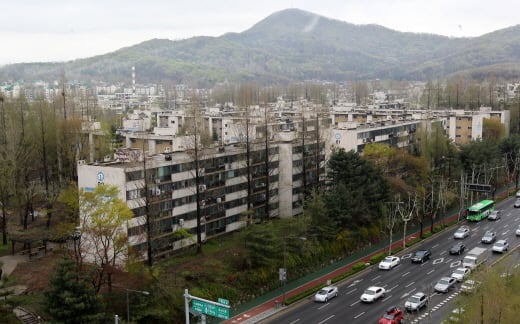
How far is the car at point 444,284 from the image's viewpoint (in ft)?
104

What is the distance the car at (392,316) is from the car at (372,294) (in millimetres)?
2680

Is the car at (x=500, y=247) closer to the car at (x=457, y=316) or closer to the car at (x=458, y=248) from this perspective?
the car at (x=458, y=248)

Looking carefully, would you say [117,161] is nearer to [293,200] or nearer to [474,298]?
[293,200]

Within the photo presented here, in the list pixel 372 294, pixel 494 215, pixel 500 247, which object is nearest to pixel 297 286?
pixel 372 294

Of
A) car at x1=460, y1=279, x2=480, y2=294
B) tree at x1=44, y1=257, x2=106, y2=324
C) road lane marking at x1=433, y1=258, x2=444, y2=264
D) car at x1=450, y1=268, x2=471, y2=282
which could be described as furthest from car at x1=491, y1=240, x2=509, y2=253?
tree at x1=44, y1=257, x2=106, y2=324

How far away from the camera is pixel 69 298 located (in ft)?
74.8

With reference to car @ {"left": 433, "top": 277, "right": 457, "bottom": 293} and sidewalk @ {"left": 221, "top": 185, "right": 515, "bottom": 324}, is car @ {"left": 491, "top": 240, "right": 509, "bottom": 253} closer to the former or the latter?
sidewalk @ {"left": 221, "top": 185, "right": 515, "bottom": 324}

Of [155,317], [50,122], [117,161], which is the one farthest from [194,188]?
[50,122]

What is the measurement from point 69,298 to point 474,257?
2544cm

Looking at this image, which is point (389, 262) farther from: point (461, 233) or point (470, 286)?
point (470, 286)

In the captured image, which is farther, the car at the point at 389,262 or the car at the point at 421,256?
the car at the point at 421,256

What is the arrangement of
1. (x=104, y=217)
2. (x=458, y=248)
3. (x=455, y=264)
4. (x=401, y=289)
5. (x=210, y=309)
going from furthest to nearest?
1. (x=458, y=248)
2. (x=455, y=264)
3. (x=401, y=289)
4. (x=104, y=217)
5. (x=210, y=309)

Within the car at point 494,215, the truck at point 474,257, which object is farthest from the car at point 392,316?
the car at point 494,215

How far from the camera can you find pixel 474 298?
22.5 metres
